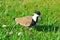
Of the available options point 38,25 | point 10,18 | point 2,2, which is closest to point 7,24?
point 10,18

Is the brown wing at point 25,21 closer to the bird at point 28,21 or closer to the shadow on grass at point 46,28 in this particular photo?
the bird at point 28,21

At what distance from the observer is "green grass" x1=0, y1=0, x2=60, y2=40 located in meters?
5.75

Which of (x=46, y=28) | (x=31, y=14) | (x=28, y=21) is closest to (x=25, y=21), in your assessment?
(x=28, y=21)

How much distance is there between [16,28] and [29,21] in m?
0.40

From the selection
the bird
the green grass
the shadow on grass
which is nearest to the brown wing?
the bird

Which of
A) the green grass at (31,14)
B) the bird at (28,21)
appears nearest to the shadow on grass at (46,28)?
the green grass at (31,14)

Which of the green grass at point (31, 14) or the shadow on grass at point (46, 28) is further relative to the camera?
the shadow on grass at point (46, 28)

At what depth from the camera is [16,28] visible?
6.05m

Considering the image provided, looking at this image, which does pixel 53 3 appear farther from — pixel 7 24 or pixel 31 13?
pixel 7 24

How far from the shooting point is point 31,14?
22.1 feet

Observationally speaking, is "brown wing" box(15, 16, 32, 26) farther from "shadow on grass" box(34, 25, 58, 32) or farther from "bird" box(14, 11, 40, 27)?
"shadow on grass" box(34, 25, 58, 32)

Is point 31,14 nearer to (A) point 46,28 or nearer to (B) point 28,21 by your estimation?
(A) point 46,28

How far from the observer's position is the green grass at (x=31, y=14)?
575 centimetres

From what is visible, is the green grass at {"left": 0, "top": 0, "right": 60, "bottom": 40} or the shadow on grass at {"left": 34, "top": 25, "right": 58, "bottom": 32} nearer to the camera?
the green grass at {"left": 0, "top": 0, "right": 60, "bottom": 40}
